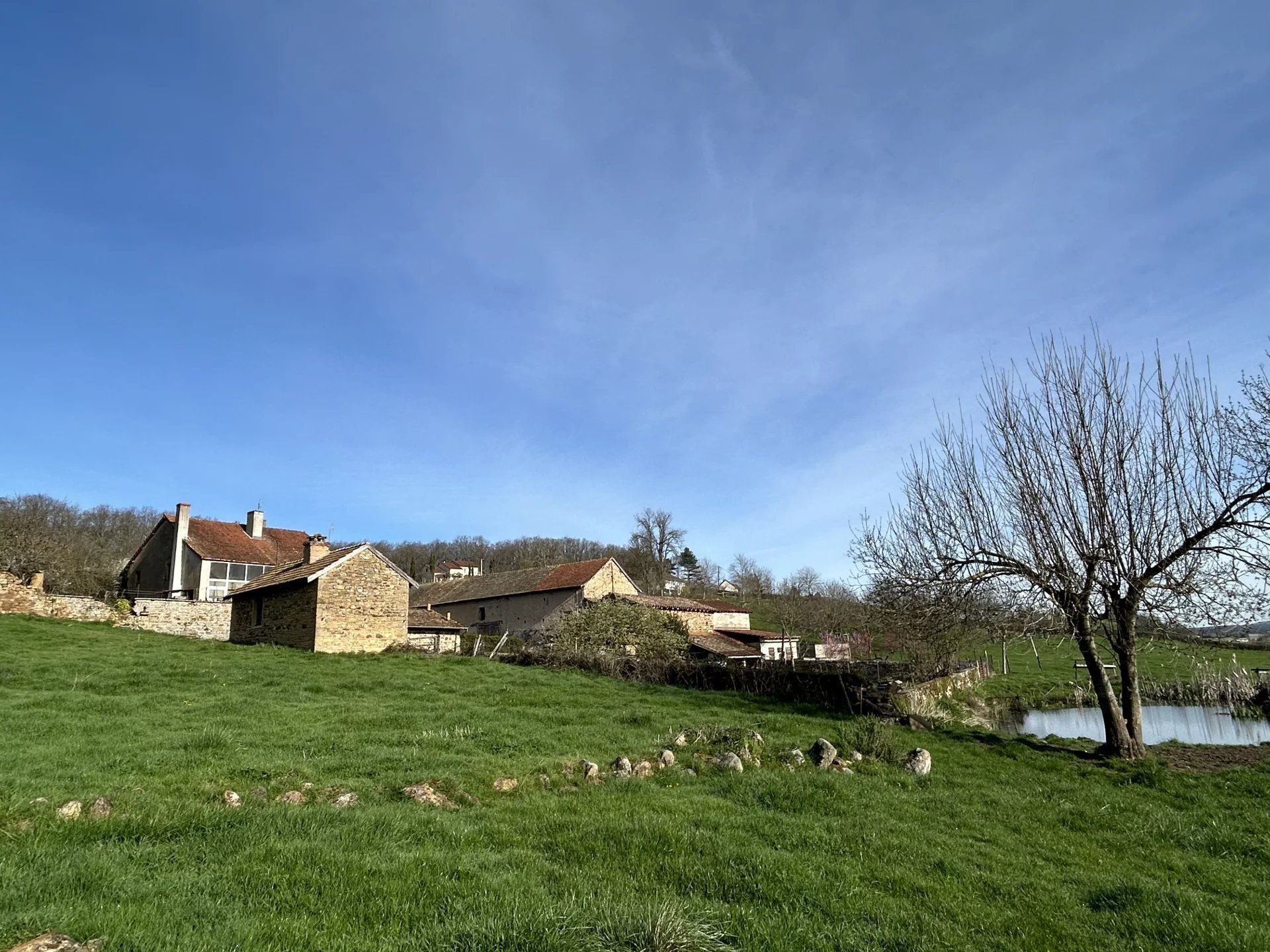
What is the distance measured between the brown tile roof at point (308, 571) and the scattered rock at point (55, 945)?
2612cm


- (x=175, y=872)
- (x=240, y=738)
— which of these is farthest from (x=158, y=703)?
(x=175, y=872)

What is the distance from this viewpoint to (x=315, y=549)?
33844 mm

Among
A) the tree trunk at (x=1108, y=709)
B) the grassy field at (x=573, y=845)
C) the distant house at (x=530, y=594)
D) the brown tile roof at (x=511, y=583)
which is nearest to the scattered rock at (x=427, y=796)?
the grassy field at (x=573, y=845)

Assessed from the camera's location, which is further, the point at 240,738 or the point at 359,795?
the point at 240,738

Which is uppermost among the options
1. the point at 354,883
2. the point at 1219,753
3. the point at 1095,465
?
the point at 1095,465

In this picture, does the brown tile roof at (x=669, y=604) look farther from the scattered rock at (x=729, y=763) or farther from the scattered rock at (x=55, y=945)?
the scattered rock at (x=55, y=945)

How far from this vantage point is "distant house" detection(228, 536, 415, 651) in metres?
28.8

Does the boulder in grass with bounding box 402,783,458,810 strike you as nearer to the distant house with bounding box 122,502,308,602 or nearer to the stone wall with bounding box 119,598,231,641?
the stone wall with bounding box 119,598,231,641

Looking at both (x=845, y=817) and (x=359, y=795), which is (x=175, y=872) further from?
(x=845, y=817)

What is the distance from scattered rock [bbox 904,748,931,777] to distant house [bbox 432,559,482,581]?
200ft

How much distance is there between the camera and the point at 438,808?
805cm

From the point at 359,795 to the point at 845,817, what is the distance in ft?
18.8

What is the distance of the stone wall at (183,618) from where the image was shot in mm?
30688

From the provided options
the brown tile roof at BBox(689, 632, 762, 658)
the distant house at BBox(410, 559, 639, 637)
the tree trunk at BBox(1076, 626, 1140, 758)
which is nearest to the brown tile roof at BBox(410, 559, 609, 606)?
the distant house at BBox(410, 559, 639, 637)
